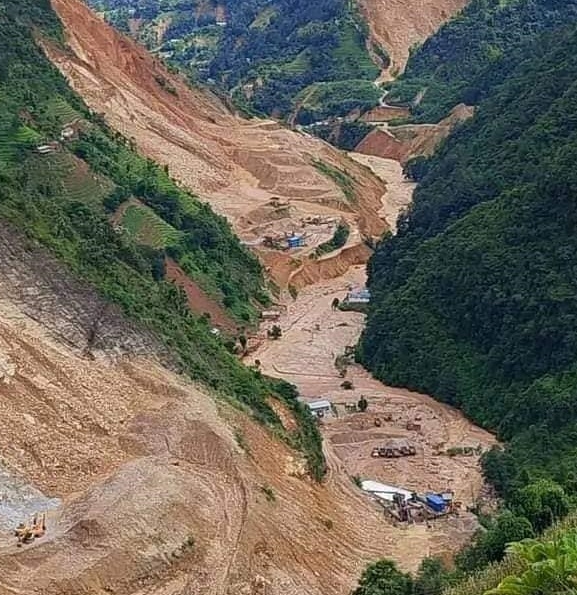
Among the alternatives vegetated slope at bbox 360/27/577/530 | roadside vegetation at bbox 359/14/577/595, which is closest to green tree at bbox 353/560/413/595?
roadside vegetation at bbox 359/14/577/595

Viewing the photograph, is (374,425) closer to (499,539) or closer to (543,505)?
(543,505)

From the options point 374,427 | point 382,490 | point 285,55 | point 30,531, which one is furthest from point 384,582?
point 285,55

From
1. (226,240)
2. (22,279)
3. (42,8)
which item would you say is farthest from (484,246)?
(42,8)

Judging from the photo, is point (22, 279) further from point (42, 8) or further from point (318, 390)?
point (42, 8)

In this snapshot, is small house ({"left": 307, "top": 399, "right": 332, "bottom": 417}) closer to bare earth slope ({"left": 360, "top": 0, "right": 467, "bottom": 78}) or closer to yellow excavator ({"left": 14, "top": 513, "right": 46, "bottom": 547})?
yellow excavator ({"left": 14, "top": 513, "right": 46, "bottom": 547})

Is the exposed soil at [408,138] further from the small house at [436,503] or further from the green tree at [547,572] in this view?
the green tree at [547,572]
